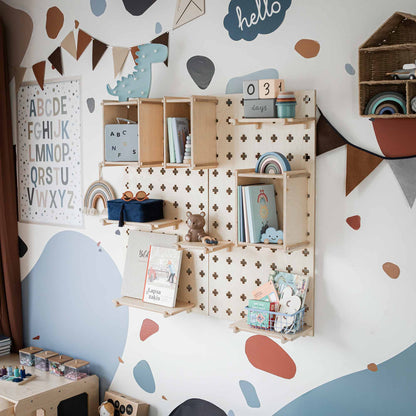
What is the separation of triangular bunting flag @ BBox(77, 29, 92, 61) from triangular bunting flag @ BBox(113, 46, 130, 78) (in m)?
0.20

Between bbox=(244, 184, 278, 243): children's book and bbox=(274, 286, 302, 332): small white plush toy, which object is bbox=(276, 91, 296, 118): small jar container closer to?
bbox=(244, 184, 278, 243): children's book

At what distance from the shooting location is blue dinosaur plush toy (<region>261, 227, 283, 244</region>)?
7.16 feet

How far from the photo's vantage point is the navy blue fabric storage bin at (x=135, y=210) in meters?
2.53

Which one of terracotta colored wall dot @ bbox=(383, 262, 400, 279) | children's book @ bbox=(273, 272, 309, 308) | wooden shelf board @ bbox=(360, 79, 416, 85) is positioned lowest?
children's book @ bbox=(273, 272, 309, 308)

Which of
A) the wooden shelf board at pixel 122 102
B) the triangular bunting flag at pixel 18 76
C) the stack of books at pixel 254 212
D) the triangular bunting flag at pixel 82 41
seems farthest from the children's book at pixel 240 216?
the triangular bunting flag at pixel 18 76

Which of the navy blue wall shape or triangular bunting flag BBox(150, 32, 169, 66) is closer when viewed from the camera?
the navy blue wall shape

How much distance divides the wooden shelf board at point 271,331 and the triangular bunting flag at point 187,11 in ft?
4.19

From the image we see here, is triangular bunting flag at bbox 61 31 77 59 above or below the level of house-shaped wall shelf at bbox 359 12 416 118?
above

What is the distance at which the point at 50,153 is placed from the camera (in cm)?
314

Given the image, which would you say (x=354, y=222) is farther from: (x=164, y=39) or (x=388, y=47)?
(x=164, y=39)

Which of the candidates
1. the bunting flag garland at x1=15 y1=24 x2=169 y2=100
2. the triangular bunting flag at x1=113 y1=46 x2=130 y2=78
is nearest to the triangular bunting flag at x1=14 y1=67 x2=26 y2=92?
the bunting flag garland at x1=15 y1=24 x2=169 y2=100

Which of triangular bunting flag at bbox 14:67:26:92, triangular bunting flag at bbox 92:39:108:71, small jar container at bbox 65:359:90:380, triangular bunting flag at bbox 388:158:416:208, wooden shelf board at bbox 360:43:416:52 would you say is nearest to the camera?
wooden shelf board at bbox 360:43:416:52

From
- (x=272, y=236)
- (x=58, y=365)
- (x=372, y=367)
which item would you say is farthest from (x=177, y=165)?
(x=58, y=365)

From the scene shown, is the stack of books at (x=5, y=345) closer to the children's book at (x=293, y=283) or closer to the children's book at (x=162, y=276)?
the children's book at (x=162, y=276)
